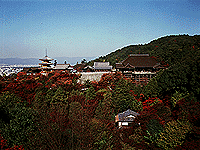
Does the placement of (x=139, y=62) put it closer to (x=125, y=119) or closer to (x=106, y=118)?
(x=125, y=119)

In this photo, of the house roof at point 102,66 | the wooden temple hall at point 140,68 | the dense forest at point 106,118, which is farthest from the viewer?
the house roof at point 102,66

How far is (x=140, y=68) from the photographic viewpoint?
23031 mm

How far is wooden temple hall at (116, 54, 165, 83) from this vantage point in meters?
22.8

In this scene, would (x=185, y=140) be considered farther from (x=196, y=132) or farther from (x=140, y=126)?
(x=140, y=126)

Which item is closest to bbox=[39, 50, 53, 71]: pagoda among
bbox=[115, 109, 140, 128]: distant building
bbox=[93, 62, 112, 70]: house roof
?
bbox=[93, 62, 112, 70]: house roof

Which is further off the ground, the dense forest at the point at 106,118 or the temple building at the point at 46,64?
the temple building at the point at 46,64

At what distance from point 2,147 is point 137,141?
612 cm

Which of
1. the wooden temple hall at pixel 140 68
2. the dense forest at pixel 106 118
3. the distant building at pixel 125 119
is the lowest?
the distant building at pixel 125 119

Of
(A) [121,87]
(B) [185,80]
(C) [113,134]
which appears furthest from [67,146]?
(B) [185,80]

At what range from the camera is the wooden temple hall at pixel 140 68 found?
74.6 feet

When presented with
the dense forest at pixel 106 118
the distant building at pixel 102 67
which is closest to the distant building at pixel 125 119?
the dense forest at pixel 106 118

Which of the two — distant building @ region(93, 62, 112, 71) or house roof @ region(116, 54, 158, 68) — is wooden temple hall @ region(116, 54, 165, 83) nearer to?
house roof @ region(116, 54, 158, 68)

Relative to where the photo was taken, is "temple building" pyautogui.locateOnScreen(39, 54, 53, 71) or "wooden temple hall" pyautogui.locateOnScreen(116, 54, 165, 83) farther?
"temple building" pyautogui.locateOnScreen(39, 54, 53, 71)

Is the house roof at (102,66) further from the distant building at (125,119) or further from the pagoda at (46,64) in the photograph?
the distant building at (125,119)
